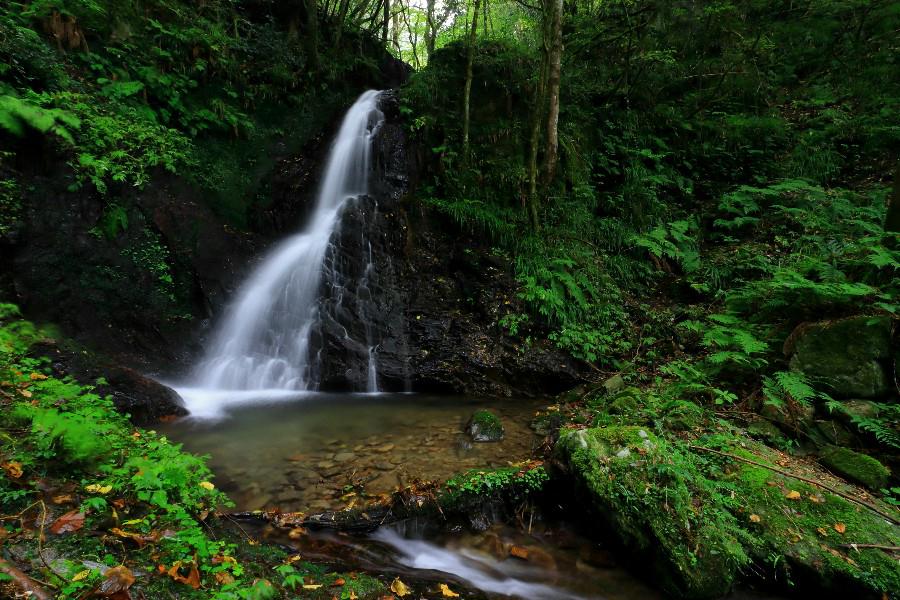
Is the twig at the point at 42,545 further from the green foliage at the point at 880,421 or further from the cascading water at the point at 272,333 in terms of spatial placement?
the green foliage at the point at 880,421

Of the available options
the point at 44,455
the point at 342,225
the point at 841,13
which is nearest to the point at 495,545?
the point at 44,455

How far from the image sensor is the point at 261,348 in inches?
294

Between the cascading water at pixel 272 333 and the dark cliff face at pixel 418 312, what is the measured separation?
31cm

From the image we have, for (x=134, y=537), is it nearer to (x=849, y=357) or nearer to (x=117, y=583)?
(x=117, y=583)

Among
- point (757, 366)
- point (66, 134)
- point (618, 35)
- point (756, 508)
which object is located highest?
point (618, 35)

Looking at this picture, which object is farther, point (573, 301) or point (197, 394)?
point (573, 301)

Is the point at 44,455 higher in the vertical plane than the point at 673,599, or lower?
higher

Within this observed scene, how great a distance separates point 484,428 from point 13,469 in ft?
14.4

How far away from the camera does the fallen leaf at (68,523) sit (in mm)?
1808

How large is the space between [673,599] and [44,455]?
423 centimetres

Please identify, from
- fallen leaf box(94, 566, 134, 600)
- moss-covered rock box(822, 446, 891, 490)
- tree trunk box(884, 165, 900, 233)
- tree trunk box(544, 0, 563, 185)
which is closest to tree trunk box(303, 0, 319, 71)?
tree trunk box(544, 0, 563, 185)

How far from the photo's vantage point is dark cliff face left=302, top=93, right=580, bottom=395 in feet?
24.3

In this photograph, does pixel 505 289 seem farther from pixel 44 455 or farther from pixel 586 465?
pixel 44 455

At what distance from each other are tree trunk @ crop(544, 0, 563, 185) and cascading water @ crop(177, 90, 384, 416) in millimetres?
4637
